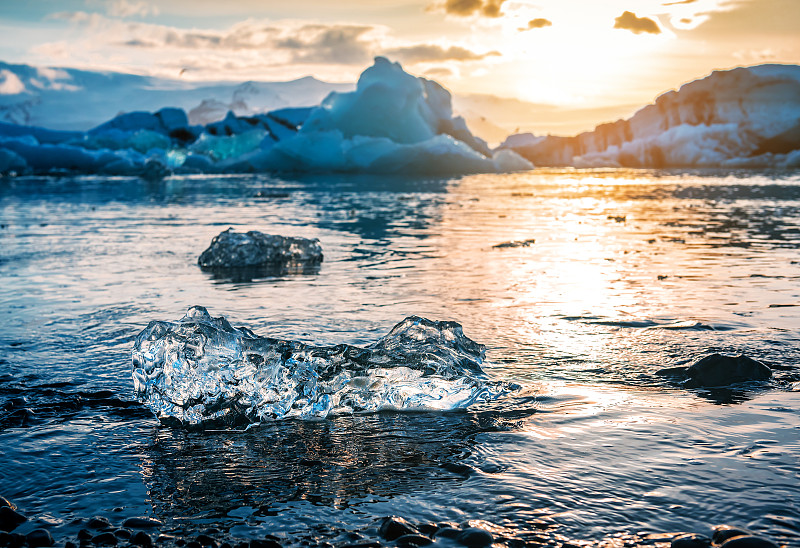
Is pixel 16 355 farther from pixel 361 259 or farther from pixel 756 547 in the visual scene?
pixel 361 259

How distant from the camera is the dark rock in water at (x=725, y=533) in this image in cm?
221

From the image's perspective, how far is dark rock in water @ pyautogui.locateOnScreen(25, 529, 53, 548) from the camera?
7.36 feet

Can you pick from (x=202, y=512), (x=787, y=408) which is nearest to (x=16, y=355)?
(x=202, y=512)

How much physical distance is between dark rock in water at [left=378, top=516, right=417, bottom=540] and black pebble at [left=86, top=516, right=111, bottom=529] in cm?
89

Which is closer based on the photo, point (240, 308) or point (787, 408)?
point (787, 408)

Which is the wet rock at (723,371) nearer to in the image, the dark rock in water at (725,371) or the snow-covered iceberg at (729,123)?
the dark rock in water at (725,371)

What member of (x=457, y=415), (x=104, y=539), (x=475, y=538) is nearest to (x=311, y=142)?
(x=457, y=415)

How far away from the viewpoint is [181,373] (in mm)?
3613

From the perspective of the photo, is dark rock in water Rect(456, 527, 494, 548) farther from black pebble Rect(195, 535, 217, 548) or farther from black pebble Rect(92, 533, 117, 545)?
black pebble Rect(92, 533, 117, 545)

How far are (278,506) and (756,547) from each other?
4.98 feet

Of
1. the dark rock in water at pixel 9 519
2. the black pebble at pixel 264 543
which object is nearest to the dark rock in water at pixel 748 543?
the black pebble at pixel 264 543

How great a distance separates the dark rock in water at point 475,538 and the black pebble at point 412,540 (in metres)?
0.10

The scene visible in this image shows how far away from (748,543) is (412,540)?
3.30 feet

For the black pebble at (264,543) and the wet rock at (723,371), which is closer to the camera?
the black pebble at (264,543)
